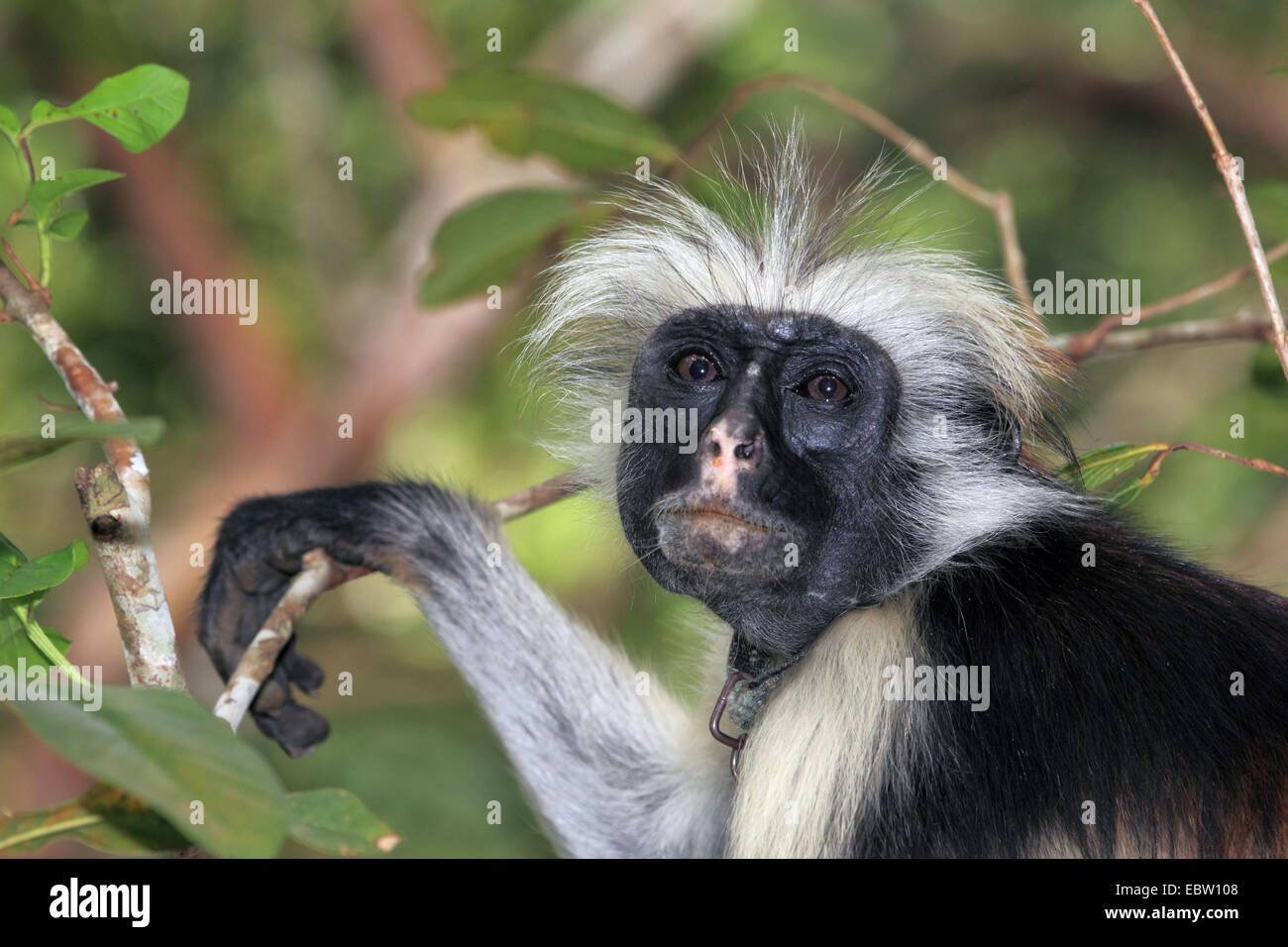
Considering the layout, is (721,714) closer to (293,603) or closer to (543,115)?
(293,603)

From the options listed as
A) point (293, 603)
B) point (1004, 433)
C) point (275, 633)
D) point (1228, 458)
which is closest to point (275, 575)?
point (293, 603)

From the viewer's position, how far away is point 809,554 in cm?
324

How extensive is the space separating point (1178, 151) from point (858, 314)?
24.2ft

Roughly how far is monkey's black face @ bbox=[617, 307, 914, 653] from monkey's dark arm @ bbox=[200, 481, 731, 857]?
0.82 metres

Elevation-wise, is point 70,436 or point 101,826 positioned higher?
point 70,436

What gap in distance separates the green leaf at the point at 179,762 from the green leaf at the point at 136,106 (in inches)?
52.7

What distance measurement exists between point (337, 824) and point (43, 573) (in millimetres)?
675

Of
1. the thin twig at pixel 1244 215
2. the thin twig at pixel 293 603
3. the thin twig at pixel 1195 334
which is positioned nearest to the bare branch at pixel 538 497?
the thin twig at pixel 293 603

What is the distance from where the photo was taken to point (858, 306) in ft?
11.8

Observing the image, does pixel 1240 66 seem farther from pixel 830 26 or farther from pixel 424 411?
pixel 424 411

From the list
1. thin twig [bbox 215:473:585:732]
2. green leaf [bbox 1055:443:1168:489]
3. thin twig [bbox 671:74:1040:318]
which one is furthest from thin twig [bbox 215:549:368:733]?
green leaf [bbox 1055:443:1168:489]

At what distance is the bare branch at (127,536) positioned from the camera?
8.51 ft

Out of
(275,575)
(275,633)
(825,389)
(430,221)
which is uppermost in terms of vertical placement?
(430,221)

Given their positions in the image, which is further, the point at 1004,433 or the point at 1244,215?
the point at 1004,433
